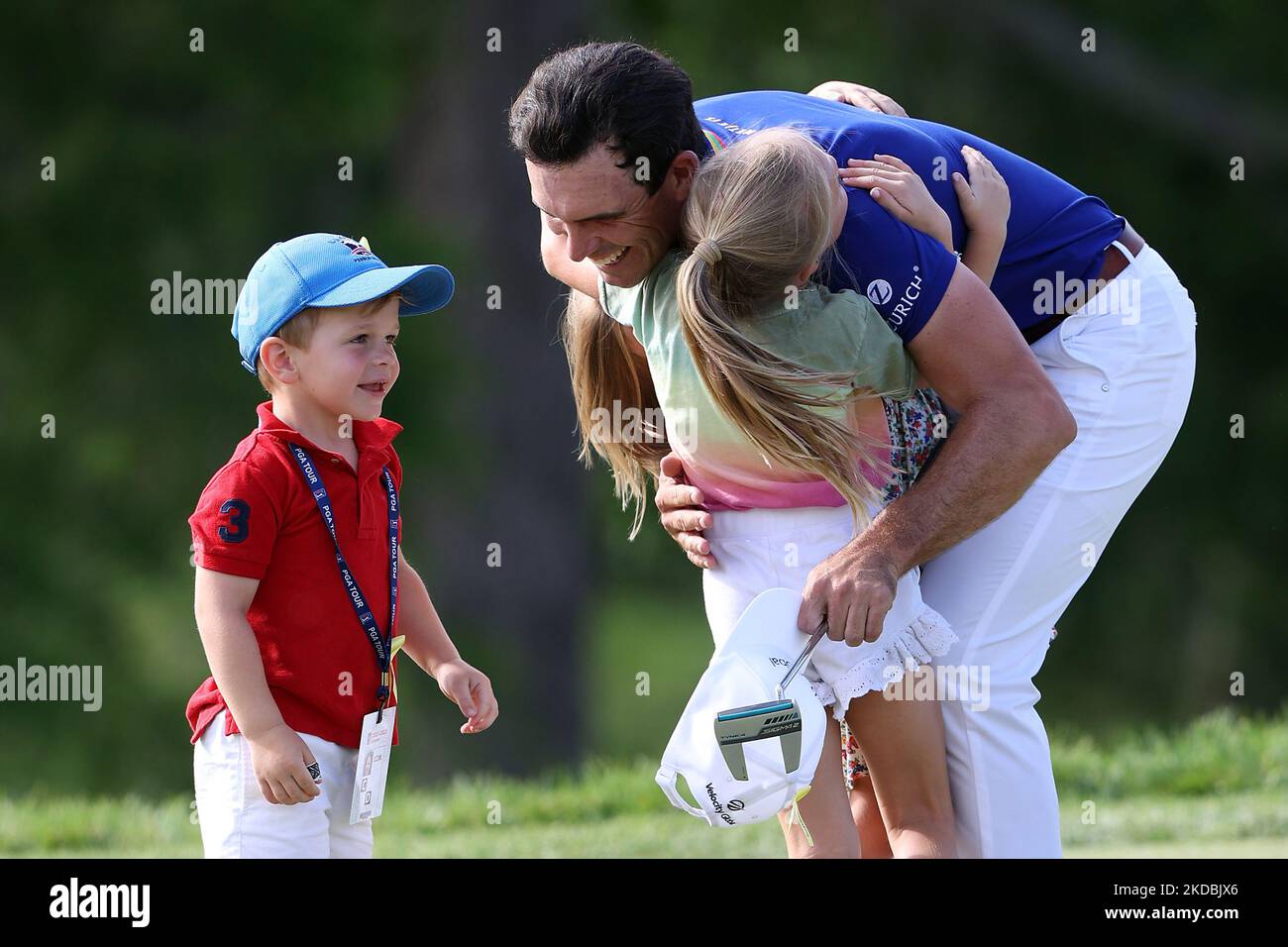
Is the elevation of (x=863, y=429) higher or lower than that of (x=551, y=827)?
higher

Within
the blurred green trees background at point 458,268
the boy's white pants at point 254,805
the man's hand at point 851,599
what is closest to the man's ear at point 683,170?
the man's hand at point 851,599

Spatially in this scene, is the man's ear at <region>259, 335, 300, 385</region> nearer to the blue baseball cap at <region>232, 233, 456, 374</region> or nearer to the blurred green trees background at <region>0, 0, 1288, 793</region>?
the blue baseball cap at <region>232, 233, 456, 374</region>

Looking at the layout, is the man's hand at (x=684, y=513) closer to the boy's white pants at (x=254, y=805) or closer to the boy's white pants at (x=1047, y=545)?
the boy's white pants at (x=1047, y=545)

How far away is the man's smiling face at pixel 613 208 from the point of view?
10.0 ft

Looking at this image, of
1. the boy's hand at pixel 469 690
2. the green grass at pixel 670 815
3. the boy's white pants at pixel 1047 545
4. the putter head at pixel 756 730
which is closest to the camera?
the putter head at pixel 756 730

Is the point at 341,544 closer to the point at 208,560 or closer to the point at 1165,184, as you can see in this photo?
the point at 208,560

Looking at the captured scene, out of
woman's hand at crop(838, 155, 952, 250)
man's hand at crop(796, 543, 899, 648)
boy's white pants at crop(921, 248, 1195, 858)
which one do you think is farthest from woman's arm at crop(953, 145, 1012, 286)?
man's hand at crop(796, 543, 899, 648)

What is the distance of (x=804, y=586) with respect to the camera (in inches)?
121

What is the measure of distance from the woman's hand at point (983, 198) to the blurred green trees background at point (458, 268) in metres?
6.52

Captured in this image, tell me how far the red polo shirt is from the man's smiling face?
60 centimetres

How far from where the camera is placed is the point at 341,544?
3.01 metres

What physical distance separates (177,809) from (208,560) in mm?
2636

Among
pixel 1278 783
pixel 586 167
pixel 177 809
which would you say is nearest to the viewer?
pixel 586 167
